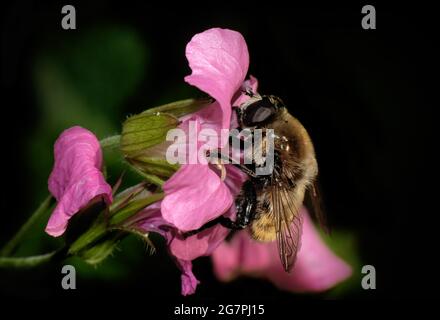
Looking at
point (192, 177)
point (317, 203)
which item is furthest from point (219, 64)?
point (317, 203)

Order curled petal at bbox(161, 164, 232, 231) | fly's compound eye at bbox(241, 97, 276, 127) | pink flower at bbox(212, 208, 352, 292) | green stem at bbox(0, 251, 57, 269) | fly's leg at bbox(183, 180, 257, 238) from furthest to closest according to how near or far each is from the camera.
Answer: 1. pink flower at bbox(212, 208, 352, 292)
2. green stem at bbox(0, 251, 57, 269)
3. fly's leg at bbox(183, 180, 257, 238)
4. fly's compound eye at bbox(241, 97, 276, 127)
5. curled petal at bbox(161, 164, 232, 231)

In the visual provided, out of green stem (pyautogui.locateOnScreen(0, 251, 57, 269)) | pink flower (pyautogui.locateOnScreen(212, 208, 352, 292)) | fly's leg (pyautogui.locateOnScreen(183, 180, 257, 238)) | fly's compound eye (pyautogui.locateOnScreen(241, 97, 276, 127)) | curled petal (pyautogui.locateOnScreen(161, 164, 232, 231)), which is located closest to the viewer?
curled petal (pyautogui.locateOnScreen(161, 164, 232, 231))

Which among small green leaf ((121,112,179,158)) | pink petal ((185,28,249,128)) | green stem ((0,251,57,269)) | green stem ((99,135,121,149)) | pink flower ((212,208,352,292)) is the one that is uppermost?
pink petal ((185,28,249,128))

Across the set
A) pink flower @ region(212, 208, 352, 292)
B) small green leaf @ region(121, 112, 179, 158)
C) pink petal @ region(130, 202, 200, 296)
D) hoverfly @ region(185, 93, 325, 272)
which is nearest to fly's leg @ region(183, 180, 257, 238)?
hoverfly @ region(185, 93, 325, 272)

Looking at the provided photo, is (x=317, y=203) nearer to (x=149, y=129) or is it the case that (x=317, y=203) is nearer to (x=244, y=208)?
(x=244, y=208)

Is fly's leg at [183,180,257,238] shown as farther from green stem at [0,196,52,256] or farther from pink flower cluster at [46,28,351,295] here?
green stem at [0,196,52,256]
